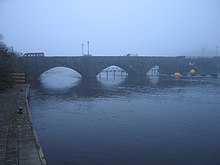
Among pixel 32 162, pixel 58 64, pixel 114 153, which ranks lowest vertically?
pixel 114 153

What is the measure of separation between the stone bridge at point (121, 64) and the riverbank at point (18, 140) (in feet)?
179

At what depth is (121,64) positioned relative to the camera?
95562mm

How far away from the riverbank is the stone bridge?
54.5 meters

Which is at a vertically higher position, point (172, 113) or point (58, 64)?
point (58, 64)

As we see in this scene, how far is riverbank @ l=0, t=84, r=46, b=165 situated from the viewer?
582 inches

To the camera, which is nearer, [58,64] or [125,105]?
[125,105]

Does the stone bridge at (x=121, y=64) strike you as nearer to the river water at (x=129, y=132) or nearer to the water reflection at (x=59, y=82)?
the water reflection at (x=59, y=82)

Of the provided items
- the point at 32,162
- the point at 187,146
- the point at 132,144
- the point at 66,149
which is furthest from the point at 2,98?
the point at 187,146

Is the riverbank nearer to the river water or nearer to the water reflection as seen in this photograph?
the river water

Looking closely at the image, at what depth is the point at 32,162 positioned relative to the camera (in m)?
14.4

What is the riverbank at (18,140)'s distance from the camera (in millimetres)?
14773

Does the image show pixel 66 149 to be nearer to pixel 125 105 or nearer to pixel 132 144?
pixel 132 144

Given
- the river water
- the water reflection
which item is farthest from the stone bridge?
the river water

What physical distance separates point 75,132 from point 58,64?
61.3 meters
